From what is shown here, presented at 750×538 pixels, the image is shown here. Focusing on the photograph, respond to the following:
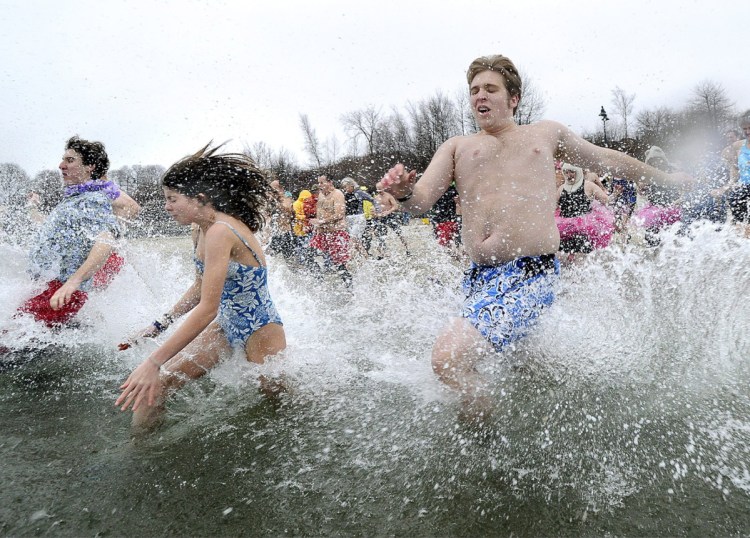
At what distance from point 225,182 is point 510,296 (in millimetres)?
1665

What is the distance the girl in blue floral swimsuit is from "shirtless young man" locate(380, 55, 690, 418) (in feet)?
2.88

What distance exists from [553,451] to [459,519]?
2.00 feet

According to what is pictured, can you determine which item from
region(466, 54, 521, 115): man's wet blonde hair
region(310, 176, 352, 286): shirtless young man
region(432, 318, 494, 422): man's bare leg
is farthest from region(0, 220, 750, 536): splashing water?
region(310, 176, 352, 286): shirtless young man

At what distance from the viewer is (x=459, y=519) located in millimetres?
1828

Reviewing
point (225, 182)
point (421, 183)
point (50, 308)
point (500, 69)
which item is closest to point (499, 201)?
point (421, 183)

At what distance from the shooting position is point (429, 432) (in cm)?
243

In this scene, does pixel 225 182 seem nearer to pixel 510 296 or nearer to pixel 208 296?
pixel 208 296

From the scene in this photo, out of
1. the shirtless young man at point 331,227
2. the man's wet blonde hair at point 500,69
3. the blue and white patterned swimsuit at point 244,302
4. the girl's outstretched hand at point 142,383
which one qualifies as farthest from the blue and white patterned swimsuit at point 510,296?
the shirtless young man at point 331,227

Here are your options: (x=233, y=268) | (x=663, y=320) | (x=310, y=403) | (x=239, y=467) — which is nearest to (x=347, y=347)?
(x=310, y=403)

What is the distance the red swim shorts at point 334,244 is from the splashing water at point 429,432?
313 cm

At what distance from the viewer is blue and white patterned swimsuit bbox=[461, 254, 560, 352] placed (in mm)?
2381

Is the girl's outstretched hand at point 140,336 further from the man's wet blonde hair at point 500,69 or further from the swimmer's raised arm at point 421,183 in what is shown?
the man's wet blonde hair at point 500,69

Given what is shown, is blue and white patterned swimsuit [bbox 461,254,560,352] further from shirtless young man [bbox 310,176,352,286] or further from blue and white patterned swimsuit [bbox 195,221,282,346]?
shirtless young man [bbox 310,176,352,286]

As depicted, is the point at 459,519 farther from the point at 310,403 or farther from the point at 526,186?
the point at 526,186
